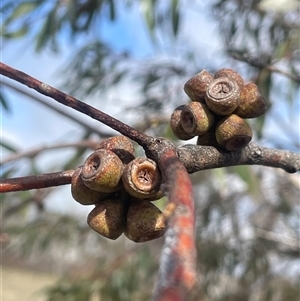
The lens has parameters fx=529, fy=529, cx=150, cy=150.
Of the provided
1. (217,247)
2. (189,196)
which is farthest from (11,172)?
(189,196)

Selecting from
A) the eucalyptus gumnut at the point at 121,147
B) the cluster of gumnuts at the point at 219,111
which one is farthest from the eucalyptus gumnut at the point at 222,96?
the eucalyptus gumnut at the point at 121,147

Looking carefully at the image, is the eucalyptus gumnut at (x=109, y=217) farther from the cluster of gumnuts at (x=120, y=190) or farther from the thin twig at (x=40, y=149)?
the thin twig at (x=40, y=149)

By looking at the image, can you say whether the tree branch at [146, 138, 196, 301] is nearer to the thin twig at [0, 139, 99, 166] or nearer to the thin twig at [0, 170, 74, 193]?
the thin twig at [0, 170, 74, 193]

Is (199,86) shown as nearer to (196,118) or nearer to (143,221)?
(196,118)

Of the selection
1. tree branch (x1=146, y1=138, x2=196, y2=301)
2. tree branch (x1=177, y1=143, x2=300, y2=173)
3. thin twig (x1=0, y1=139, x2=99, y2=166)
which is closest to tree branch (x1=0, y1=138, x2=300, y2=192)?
tree branch (x1=177, y1=143, x2=300, y2=173)

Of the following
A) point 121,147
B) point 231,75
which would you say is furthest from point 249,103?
point 121,147
